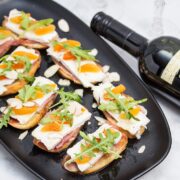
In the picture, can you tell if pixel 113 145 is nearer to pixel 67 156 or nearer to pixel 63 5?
pixel 67 156

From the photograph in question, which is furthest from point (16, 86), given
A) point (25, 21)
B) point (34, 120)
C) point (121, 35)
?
point (121, 35)

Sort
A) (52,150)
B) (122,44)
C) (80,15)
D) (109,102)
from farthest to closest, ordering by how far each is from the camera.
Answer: (80,15) < (122,44) < (109,102) < (52,150)

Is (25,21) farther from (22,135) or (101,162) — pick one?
(101,162)

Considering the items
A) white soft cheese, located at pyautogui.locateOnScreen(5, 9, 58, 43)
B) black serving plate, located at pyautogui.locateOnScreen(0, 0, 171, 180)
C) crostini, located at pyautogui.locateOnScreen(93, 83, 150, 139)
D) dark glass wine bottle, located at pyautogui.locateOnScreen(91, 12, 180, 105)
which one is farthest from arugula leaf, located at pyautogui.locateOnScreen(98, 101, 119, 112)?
white soft cheese, located at pyautogui.locateOnScreen(5, 9, 58, 43)

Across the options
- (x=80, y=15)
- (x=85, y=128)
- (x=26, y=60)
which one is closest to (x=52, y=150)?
(x=85, y=128)

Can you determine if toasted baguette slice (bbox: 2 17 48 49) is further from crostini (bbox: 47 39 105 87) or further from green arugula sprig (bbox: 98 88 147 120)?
green arugula sprig (bbox: 98 88 147 120)
